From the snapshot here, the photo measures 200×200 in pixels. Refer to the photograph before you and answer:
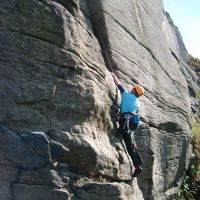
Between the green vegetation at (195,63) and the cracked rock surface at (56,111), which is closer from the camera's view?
the cracked rock surface at (56,111)

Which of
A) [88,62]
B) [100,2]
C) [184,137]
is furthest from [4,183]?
[184,137]

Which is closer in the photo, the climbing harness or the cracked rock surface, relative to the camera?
the cracked rock surface

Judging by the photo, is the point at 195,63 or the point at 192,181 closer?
the point at 192,181

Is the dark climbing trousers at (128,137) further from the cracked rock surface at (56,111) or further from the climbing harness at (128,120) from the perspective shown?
the cracked rock surface at (56,111)

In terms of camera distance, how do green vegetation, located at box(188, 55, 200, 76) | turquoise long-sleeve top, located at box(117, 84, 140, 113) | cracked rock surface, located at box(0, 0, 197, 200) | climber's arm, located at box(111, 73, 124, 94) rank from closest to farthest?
cracked rock surface, located at box(0, 0, 197, 200), turquoise long-sleeve top, located at box(117, 84, 140, 113), climber's arm, located at box(111, 73, 124, 94), green vegetation, located at box(188, 55, 200, 76)

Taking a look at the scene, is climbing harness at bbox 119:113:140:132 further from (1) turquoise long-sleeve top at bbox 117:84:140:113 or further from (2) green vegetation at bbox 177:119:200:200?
(2) green vegetation at bbox 177:119:200:200

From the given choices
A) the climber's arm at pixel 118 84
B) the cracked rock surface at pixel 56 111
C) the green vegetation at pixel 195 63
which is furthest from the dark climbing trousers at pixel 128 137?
the green vegetation at pixel 195 63

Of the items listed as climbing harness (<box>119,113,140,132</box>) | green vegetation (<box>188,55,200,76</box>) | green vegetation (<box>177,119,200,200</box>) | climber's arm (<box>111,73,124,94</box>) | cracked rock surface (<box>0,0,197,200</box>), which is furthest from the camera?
green vegetation (<box>188,55,200,76</box>)

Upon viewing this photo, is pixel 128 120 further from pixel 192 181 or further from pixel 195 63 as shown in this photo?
pixel 195 63

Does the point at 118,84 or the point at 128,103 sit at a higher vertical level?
the point at 118,84

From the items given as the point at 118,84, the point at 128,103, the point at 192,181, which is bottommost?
the point at 192,181

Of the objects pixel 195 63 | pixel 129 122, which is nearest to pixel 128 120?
pixel 129 122

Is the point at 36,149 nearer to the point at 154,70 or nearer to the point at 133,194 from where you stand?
the point at 133,194

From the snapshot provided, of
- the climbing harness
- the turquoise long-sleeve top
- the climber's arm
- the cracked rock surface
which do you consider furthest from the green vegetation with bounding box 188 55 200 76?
the climbing harness
